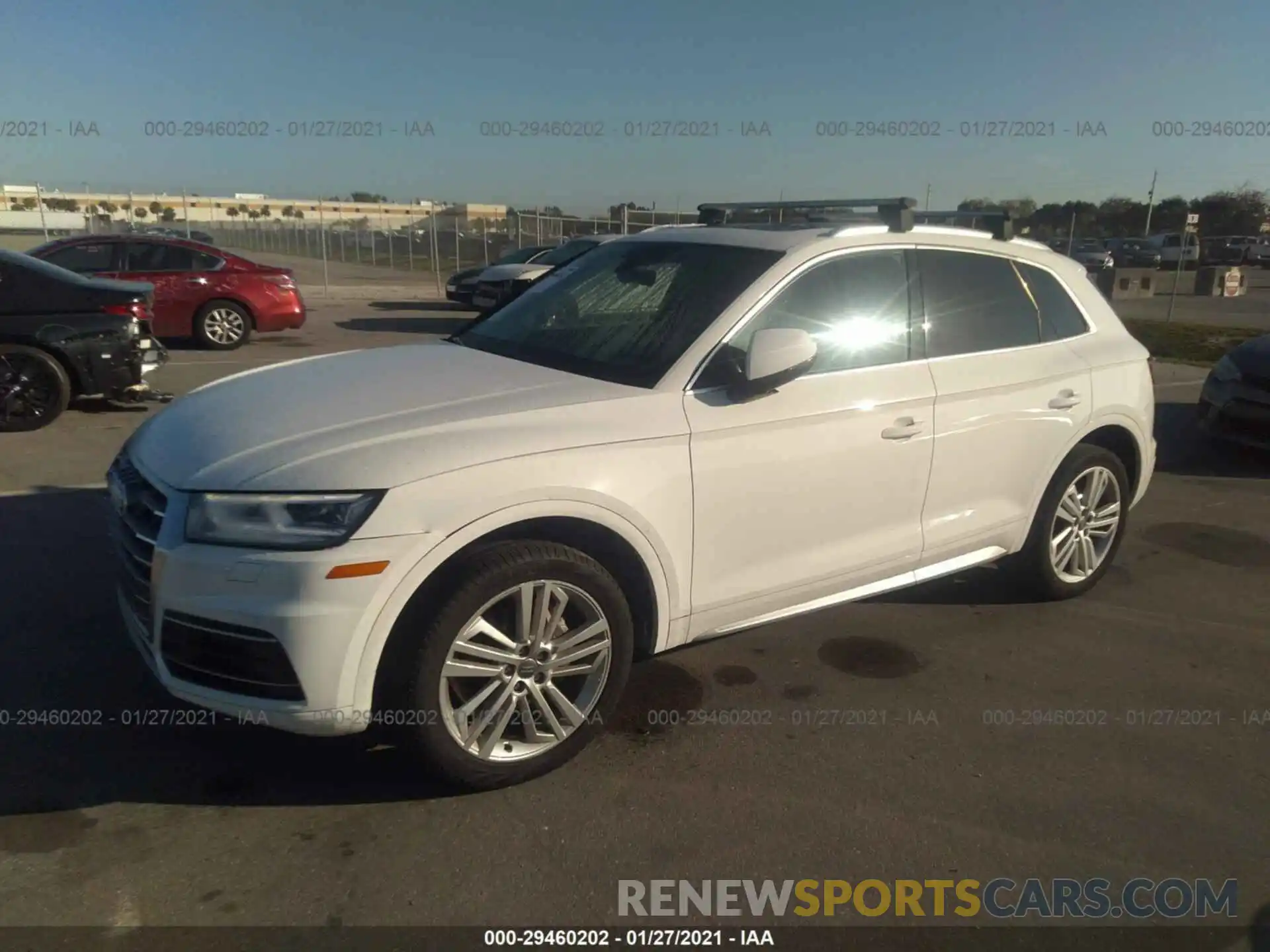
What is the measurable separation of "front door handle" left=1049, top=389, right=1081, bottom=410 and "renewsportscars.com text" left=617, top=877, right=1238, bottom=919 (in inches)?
88.4

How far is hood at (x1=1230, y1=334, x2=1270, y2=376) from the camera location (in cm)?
808

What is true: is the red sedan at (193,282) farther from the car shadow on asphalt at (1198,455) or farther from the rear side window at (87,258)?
the car shadow on asphalt at (1198,455)

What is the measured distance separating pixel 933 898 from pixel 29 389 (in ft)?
25.7

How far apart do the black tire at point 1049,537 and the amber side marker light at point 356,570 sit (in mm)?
3204

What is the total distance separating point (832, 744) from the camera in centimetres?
359

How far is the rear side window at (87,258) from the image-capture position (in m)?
12.3

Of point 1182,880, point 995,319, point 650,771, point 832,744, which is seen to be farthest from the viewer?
point 995,319

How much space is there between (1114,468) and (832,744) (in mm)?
2394

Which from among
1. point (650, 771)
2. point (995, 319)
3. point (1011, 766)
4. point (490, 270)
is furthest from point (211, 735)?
point (490, 270)

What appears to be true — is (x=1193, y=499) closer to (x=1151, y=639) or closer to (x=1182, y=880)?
(x=1151, y=639)

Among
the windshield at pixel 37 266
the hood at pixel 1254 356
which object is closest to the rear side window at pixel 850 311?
the hood at pixel 1254 356

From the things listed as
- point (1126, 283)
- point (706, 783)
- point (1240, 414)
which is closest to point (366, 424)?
point (706, 783)

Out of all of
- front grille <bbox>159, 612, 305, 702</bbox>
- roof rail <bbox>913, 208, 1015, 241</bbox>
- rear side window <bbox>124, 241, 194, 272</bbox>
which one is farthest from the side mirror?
rear side window <bbox>124, 241, 194, 272</bbox>

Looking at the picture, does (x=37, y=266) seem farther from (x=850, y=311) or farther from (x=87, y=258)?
(x=850, y=311)
